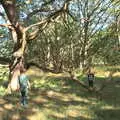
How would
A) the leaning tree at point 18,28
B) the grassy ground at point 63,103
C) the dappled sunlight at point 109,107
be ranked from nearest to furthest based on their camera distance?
the grassy ground at point 63,103, the dappled sunlight at point 109,107, the leaning tree at point 18,28

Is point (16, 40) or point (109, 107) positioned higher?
point (16, 40)

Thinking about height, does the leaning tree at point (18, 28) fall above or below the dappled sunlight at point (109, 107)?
above

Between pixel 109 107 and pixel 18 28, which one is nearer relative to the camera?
pixel 109 107

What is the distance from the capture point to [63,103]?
70.6ft

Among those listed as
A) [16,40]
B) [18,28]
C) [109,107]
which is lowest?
[109,107]

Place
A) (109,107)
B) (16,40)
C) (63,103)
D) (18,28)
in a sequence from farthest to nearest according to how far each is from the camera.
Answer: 1. (16,40)
2. (18,28)
3. (63,103)
4. (109,107)

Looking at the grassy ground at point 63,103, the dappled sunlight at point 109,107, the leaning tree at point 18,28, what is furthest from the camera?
the leaning tree at point 18,28

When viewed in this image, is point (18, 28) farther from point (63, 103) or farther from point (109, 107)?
point (109, 107)

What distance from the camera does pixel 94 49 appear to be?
128 ft

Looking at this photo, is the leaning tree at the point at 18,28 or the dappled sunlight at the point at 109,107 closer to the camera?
the dappled sunlight at the point at 109,107

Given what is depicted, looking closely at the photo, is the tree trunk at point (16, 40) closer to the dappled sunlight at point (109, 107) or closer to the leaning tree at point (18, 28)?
the leaning tree at point (18, 28)

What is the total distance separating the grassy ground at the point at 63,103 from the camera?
1817 centimetres

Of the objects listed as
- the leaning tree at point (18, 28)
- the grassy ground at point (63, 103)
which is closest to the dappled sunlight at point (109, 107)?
the grassy ground at point (63, 103)

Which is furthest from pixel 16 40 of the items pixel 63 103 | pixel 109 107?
pixel 109 107
